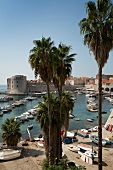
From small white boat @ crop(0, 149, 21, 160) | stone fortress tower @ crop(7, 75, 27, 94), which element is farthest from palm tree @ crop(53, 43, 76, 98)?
stone fortress tower @ crop(7, 75, 27, 94)

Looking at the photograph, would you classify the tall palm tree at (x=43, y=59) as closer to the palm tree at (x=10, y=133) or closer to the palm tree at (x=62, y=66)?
the palm tree at (x=62, y=66)

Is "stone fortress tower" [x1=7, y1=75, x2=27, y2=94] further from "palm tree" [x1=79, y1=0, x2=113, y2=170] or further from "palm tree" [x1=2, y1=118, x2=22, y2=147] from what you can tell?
"palm tree" [x1=79, y1=0, x2=113, y2=170]

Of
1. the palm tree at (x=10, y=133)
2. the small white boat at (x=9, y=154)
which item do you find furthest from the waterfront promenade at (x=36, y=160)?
the palm tree at (x=10, y=133)

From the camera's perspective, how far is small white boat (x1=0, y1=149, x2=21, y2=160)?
80.9 feet

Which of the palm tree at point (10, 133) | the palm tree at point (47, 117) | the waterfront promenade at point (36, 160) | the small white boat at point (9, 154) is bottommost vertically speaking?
the waterfront promenade at point (36, 160)

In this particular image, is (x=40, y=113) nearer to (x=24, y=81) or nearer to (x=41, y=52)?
(x=41, y=52)

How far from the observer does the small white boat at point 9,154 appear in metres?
24.7

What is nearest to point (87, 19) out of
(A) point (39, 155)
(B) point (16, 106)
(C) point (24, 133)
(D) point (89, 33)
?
(D) point (89, 33)

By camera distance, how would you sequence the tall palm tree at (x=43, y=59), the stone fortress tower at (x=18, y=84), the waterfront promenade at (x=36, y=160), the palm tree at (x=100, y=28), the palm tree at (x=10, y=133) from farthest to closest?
the stone fortress tower at (x=18, y=84)
the palm tree at (x=10, y=133)
the waterfront promenade at (x=36, y=160)
the tall palm tree at (x=43, y=59)
the palm tree at (x=100, y=28)

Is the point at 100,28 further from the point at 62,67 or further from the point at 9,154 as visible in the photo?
the point at 9,154

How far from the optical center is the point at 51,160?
57.2 ft

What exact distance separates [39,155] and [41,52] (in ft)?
47.2

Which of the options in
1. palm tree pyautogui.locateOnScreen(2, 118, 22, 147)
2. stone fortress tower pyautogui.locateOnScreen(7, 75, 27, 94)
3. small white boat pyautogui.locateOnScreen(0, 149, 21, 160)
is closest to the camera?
small white boat pyautogui.locateOnScreen(0, 149, 21, 160)

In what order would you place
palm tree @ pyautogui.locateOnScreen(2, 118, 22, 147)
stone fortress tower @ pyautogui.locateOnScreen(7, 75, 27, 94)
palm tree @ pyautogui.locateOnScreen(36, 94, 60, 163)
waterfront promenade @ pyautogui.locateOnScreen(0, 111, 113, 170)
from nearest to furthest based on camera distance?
palm tree @ pyautogui.locateOnScreen(36, 94, 60, 163) → waterfront promenade @ pyautogui.locateOnScreen(0, 111, 113, 170) → palm tree @ pyautogui.locateOnScreen(2, 118, 22, 147) → stone fortress tower @ pyautogui.locateOnScreen(7, 75, 27, 94)
